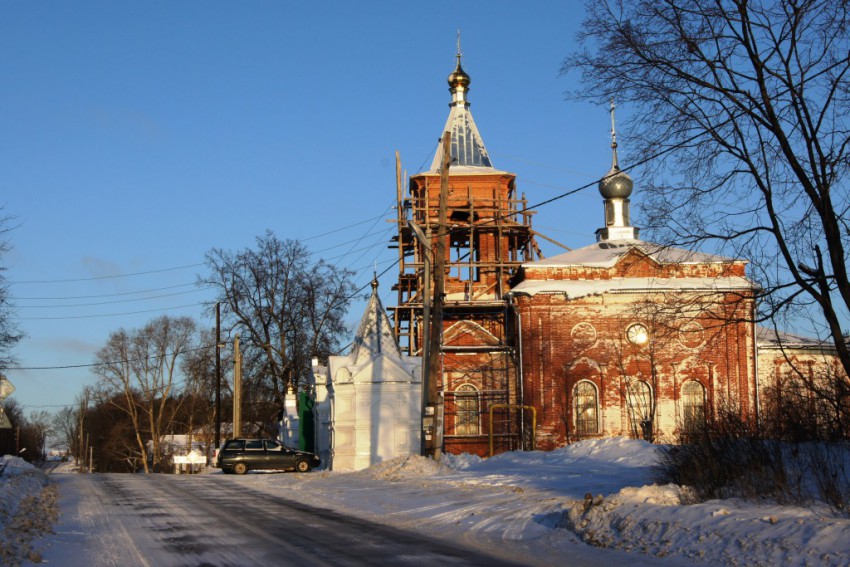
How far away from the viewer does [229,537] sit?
13.3 metres

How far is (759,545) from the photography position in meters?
9.91

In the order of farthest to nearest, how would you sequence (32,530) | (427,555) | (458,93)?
(458,93) → (32,530) → (427,555)

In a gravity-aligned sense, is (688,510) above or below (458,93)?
below

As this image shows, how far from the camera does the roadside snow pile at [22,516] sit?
11070mm

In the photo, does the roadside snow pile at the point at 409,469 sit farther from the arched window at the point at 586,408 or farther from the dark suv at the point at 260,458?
the arched window at the point at 586,408

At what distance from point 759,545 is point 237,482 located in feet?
65.0

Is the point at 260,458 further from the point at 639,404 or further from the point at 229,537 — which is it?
the point at 229,537

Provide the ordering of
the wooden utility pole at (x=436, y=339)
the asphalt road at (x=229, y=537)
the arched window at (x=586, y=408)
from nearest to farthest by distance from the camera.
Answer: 1. the asphalt road at (x=229, y=537)
2. the wooden utility pole at (x=436, y=339)
3. the arched window at (x=586, y=408)

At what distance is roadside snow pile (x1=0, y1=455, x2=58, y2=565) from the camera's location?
11070 millimetres

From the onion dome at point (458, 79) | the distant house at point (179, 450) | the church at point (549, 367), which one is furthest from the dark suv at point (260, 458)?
the distant house at point (179, 450)

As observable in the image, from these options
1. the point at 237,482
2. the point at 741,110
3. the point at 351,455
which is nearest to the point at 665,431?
the point at 351,455

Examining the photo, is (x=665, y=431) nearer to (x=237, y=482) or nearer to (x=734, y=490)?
(x=237, y=482)

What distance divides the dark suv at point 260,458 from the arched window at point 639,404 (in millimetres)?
12895

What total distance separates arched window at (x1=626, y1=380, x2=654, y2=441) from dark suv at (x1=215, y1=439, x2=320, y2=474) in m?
12.9
